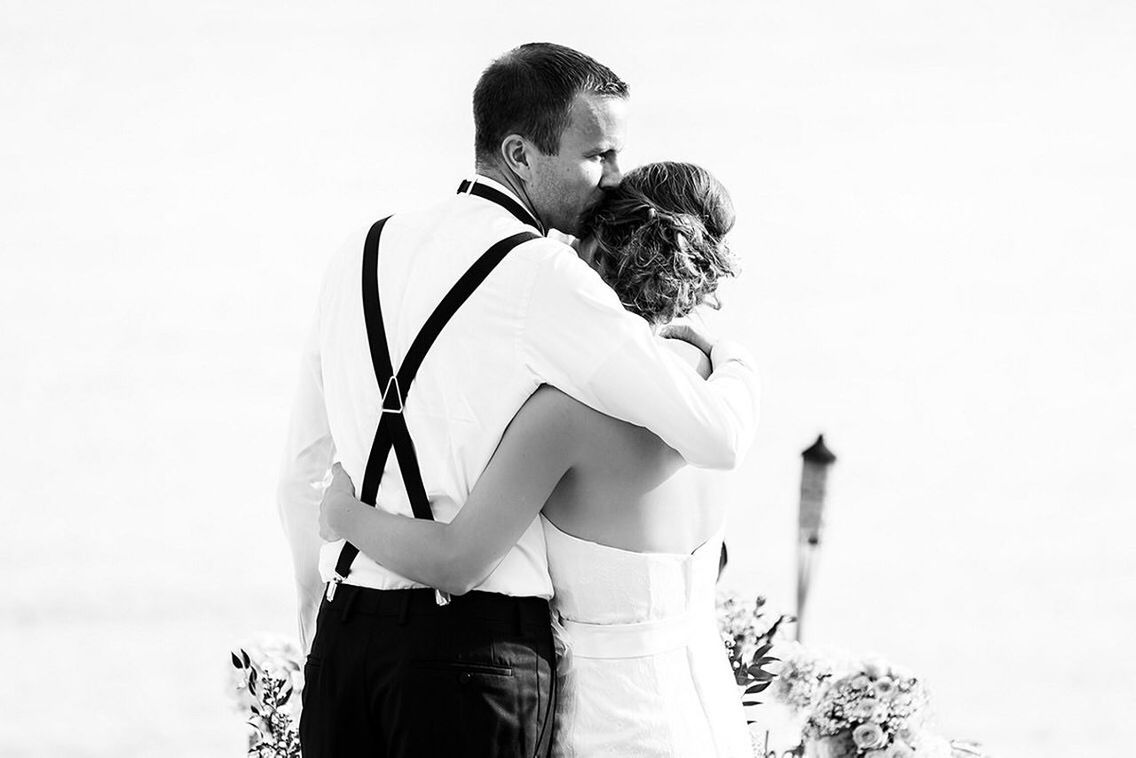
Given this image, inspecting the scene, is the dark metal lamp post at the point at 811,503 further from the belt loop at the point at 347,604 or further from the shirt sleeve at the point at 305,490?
the belt loop at the point at 347,604

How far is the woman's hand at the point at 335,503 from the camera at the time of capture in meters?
2.10

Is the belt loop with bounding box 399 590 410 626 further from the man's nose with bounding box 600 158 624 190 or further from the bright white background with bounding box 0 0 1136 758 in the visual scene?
the bright white background with bounding box 0 0 1136 758

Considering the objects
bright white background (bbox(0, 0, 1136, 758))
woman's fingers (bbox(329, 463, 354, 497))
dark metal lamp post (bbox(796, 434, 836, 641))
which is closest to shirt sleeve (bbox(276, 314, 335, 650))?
woman's fingers (bbox(329, 463, 354, 497))

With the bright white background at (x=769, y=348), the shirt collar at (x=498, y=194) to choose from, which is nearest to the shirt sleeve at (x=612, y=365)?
the shirt collar at (x=498, y=194)

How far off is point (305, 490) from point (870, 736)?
1.36 metres

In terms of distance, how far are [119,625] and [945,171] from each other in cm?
944

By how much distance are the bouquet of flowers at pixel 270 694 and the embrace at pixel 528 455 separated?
0.75 metres

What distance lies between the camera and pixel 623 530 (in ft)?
6.94

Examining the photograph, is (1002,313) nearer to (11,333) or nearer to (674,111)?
(674,111)

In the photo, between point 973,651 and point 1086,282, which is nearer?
point 973,651

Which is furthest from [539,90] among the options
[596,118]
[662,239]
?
[662,239]

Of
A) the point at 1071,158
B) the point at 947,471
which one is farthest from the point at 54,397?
the point at 1071,158

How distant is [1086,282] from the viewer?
16266 millimetres

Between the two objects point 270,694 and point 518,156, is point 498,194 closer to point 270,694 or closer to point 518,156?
point 518,156
